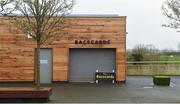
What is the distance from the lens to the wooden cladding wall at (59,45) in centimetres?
3612

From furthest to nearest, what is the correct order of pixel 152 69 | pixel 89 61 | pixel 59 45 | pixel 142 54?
pixel 142 54 → pixel 152 69 → pixel 89 61 → pixel 59 45

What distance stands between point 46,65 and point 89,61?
325 cm

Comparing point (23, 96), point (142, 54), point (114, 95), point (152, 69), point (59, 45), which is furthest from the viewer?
point (142, 54)

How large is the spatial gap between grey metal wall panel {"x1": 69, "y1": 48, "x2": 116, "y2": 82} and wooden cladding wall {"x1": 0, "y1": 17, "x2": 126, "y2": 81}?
0.70m

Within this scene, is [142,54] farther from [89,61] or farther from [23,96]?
[23,96]

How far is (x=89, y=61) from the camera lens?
37.1m

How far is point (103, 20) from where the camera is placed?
36469mm

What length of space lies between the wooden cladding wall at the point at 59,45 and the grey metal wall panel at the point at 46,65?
359 mm

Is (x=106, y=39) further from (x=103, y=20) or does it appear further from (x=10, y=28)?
(x=10, y=28)

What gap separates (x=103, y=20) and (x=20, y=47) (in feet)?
21.0

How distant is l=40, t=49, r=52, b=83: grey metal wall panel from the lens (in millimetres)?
36312

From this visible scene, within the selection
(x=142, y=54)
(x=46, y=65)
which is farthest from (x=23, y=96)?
(x=142, y=54)

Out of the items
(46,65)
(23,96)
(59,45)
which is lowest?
(23,96)

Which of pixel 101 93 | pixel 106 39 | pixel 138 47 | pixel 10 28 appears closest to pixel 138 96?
pixel 101 93
